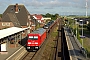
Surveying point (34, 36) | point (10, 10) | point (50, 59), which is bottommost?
point (50, 59)

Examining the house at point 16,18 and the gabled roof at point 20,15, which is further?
the gabled roof at point 20,15

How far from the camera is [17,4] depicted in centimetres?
6575

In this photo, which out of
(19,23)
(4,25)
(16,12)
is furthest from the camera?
(16,12)

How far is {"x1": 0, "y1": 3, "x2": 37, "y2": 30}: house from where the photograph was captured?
2088 inches

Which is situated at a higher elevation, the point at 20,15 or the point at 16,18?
the point at 20,15

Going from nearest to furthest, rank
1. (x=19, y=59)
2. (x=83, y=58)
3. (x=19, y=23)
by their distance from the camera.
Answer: (x=83, y=58), (x=19, y=59), (x=19, y=23)

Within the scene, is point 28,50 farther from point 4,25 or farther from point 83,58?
point 4,25

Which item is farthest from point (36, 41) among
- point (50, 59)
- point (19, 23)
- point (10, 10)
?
point (10, 10)

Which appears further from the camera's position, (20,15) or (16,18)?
(20,15)

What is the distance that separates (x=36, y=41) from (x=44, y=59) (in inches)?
179

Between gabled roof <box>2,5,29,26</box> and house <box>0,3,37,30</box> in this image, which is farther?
gabled roof <box>2,5,29,26</box>

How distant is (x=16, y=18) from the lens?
198ft

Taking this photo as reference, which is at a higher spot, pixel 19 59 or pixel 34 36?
pixel 34 36

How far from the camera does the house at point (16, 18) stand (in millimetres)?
53047
